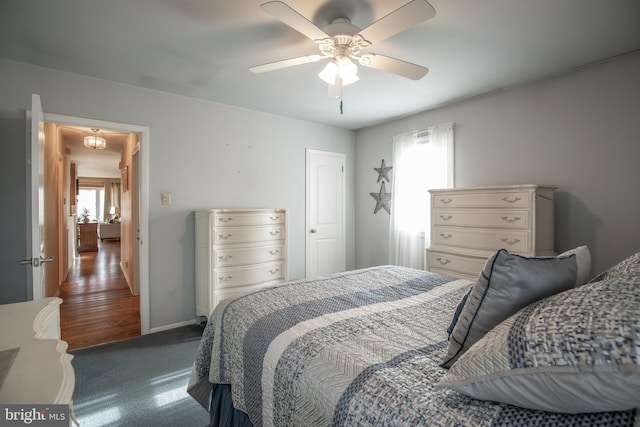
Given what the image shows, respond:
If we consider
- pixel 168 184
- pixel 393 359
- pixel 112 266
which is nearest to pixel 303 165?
pixel 168 184

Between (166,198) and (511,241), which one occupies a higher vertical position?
(166,198)

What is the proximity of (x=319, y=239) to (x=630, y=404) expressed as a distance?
3976mm

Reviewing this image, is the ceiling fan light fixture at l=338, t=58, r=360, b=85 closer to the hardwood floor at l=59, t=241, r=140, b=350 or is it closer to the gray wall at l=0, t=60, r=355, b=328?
the gray wall at l=0, t=60, r=355, b=328

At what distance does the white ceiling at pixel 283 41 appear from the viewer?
1870 mm

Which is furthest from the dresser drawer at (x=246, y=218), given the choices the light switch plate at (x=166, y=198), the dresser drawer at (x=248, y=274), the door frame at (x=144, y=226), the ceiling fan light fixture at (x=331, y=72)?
the ceiling fan light fixture at (x=331, y=72)

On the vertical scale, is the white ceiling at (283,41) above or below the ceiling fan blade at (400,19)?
above

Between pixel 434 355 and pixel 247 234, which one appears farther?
pixel 247 234

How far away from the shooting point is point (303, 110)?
383cm

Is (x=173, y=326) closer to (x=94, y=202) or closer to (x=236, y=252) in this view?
(x=236, y=252)

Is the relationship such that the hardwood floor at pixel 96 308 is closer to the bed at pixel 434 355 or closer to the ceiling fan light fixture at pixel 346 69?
the bed at pixel 434 355

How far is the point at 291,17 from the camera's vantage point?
160cm

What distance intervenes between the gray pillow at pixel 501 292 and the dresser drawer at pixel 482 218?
1.78 meters

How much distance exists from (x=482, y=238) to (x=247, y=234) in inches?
90.2

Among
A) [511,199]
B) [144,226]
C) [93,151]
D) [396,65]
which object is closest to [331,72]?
[396,65]
